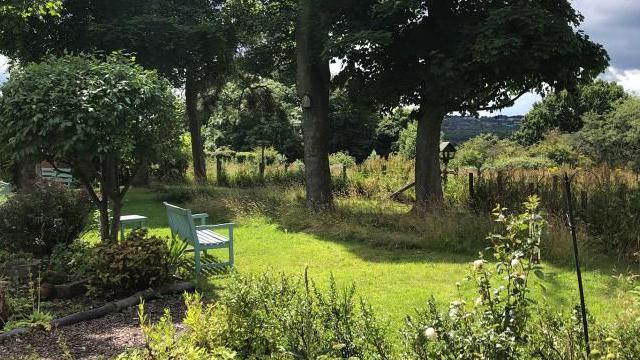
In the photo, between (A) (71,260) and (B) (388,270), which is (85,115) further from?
(B) (388,270)

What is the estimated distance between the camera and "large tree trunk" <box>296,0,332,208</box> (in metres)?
12.6

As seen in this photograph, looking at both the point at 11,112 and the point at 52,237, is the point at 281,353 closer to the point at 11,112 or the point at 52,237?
the point at 11,112

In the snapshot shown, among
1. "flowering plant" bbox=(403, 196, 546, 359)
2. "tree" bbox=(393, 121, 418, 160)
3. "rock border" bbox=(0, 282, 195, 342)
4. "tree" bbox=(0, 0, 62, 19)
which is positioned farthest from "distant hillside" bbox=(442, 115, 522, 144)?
"flowering plant" bbox=(403, 196, 546, 359)

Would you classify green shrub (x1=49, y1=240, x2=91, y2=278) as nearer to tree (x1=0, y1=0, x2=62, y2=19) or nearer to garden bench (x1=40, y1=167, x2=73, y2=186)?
garden bench (x1=40, y1=167, x2=73, y2=186)

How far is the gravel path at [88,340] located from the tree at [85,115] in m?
2.02

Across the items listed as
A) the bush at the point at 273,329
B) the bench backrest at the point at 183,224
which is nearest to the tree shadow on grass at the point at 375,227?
the bench backrest at the point at 183,224

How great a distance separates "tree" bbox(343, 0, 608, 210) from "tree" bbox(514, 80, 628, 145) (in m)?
38.1

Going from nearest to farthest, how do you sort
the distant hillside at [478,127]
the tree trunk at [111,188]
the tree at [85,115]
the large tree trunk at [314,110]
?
the tree at [85,115] → the tree trunk at [111,188] → the large tree trunk at [314,110] → the distant hillside at [478,127]

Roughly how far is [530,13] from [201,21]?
11135 mm

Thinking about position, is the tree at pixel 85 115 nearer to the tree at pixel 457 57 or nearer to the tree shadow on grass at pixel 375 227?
the tree shadow on grass at pixel 375 227

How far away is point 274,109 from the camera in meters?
23.0

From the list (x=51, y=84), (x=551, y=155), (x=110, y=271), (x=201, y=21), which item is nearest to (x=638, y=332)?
(x=110, y=271)

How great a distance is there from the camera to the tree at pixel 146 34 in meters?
16.9

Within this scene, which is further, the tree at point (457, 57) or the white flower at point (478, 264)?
the tree at point (457, 57)
